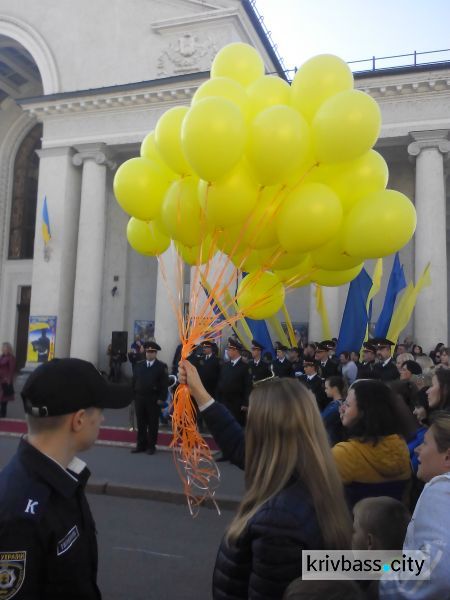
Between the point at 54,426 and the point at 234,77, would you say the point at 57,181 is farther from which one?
the point at 54,426

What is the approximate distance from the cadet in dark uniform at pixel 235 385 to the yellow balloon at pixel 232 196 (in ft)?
19.1

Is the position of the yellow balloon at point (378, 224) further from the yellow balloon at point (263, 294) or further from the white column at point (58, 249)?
the white column at point (58, 249)

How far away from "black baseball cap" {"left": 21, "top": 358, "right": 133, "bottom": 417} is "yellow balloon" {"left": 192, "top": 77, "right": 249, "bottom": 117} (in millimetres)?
2799

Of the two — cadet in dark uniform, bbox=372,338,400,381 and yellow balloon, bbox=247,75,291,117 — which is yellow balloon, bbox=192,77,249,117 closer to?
yellow balloon, bbox=247,75,291,117

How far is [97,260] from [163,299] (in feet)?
8.85

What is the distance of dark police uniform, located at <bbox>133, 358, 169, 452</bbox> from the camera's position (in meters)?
9.43

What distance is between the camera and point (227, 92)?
409 cm

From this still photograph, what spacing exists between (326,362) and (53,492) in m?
8.47

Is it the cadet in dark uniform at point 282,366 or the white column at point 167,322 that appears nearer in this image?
the cadet in dark uniform at point 282,366

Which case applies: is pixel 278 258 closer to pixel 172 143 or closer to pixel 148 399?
pixel 172 143

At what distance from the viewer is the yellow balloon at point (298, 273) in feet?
16.2

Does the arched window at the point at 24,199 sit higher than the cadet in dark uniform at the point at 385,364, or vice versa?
the arched window at the point at 24,199

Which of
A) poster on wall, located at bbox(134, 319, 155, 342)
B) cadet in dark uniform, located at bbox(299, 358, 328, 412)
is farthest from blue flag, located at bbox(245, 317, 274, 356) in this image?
poster on wall, located at bbox(134, 319, 155, 342)

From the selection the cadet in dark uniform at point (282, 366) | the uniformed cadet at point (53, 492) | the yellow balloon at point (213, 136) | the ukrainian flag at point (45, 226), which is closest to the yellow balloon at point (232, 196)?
the yellow balloon at point (213, 136)
